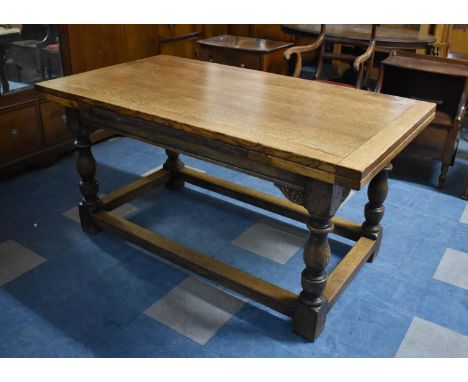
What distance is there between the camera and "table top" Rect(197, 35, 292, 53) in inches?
145

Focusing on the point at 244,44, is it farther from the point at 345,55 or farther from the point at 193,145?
the point at 193,145

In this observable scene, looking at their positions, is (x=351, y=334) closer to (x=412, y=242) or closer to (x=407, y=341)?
(x=407, y=341)

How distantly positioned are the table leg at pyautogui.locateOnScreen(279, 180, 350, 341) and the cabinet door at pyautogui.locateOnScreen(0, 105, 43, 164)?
1.92 metres

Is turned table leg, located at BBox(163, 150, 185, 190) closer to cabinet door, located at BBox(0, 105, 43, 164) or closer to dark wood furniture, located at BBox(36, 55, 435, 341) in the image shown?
dark wood furniture, located at BBox(36, 55, 435, 341)

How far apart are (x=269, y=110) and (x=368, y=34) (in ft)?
6.52

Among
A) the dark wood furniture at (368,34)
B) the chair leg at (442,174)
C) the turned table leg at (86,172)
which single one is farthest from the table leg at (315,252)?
the dark wood furniture at (368,34)

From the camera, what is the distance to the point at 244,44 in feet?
12.9

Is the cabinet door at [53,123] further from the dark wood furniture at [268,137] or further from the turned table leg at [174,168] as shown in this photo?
the dark wood furniture at [268,137]

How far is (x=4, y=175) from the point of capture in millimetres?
2875

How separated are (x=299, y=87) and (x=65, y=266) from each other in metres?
1.29

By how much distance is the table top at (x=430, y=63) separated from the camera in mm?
2840

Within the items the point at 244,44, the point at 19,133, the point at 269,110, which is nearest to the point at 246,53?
the point at 244,44

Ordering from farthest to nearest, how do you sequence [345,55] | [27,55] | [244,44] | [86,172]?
[244,44]
[345,55]
[27,55]
[86,172]

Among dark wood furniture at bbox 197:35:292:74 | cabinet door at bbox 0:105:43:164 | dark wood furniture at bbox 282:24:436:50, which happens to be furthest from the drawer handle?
dark wood furniture at bbox 282:24:436:50
